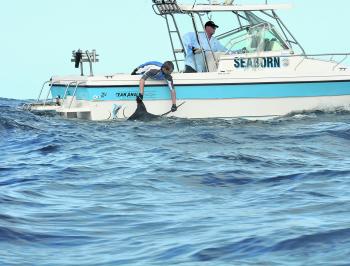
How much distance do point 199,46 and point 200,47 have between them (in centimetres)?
4

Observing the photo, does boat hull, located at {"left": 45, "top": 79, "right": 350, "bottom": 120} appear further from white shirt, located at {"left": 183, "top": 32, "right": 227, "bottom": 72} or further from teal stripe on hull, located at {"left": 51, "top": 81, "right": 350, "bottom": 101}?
white shirt, located at {"left": 183, "top": 32, "right": 227, "bottom": 72}

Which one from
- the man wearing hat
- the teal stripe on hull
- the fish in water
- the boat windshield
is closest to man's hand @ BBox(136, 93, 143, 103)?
the fish in water

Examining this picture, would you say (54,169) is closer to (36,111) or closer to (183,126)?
(183,126)

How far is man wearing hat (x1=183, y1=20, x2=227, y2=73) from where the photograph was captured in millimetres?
19672

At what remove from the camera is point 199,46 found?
64.5 ft

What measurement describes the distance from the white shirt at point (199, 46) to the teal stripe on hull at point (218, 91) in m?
0.70

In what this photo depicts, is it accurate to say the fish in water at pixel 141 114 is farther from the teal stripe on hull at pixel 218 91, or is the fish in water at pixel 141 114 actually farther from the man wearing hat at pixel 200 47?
the man wearing hat at pixel 200 47

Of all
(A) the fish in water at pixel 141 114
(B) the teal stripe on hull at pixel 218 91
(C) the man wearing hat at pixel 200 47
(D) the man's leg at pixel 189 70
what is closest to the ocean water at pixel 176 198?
(A) the fish in water at pixel 141 114

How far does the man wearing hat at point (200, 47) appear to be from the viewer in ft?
64.5

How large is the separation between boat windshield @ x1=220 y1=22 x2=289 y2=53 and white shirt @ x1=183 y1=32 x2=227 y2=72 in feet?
0.83

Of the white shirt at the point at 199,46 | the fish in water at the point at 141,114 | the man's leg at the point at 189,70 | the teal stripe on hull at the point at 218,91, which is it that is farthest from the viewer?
the white shirt at the point at 199,46

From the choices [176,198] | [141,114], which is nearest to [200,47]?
[141,114]

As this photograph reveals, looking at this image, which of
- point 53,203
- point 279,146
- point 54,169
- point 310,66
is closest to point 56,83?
point 310,66

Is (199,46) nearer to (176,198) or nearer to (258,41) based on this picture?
(258,41)
